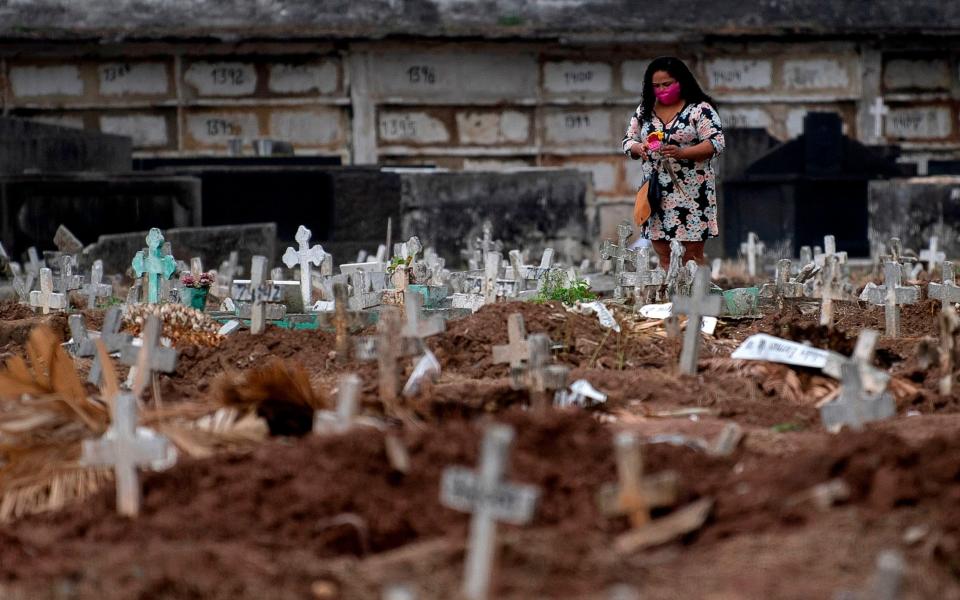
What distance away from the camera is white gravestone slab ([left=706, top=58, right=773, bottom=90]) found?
26.7 m

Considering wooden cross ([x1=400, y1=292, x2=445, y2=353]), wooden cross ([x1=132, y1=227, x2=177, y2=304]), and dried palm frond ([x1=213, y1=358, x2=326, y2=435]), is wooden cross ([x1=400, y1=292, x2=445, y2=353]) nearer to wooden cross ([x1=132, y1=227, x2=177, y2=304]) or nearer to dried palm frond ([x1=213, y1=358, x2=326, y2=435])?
dried palm frond ([x1=213, y1=358, x2=326, y2=435])

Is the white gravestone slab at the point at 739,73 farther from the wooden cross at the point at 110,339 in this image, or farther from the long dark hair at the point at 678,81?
the wooden cross at the point at 110,339

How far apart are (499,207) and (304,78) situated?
831 centimetres

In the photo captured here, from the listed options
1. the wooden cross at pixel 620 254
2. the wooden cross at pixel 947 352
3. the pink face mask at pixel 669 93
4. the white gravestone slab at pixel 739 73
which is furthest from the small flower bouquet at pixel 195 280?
the white gravestone slab at pixel 739 73

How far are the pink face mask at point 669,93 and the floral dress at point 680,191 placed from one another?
101 mm

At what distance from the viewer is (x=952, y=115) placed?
2738 centimetres

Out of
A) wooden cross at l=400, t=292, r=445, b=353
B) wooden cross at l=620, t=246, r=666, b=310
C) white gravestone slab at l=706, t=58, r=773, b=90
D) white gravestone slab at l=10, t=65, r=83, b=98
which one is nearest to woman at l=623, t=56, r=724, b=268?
wooden cross at l=620, t=246, r=666, b=310

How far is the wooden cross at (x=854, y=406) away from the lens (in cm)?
583

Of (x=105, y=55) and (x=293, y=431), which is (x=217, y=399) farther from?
(x=105, y=55)

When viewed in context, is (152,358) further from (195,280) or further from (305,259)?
(305,259)

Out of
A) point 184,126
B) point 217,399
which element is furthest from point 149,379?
point 184,126

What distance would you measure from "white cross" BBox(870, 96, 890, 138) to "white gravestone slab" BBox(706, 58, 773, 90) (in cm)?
158

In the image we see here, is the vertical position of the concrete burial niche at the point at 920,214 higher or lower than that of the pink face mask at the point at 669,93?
lower

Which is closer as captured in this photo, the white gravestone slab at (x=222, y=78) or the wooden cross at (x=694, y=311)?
the wooden cross at (x=694, y=311)
